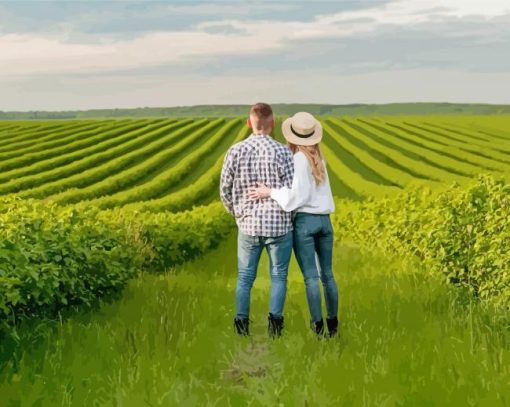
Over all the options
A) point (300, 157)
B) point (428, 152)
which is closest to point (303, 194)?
point (300, 157)

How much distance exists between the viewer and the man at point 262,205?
658 centimetres

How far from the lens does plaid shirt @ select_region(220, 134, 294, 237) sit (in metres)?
6.57

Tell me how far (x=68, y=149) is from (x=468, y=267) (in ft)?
143

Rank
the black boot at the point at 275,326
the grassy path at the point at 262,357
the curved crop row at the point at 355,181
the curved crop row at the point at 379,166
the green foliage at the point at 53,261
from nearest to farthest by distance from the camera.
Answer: the grassy path at the point at 262,357 < the green foliage at the point at 53,261 < the black boot at the point at 275,326 < the curved crop row at the point at 355,181 < the curved crop row at the point at 379,166

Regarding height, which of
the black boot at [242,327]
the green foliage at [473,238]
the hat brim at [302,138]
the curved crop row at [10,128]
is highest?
the hat brim at [302,138]

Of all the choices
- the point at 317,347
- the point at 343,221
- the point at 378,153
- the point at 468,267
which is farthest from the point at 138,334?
the point at 378,153

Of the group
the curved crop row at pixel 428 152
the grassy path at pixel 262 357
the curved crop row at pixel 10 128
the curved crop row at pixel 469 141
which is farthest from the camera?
the curved crop row at pixel 10 128

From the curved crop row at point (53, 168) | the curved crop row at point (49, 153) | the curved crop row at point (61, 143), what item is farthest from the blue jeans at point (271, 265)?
the curved crop row at point (61, 143)

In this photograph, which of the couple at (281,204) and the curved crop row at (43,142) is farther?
the curved crop row at (43,142)

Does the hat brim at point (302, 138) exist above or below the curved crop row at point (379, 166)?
above

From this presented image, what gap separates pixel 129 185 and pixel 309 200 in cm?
3300

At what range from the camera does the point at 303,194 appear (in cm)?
644

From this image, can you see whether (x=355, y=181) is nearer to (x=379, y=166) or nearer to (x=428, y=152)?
(x=379, y=166)

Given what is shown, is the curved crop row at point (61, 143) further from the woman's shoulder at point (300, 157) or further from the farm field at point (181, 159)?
the woman's shoulder at point (300, 157)
